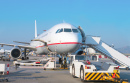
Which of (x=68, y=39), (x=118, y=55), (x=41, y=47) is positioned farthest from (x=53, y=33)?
(x=118, y=55)

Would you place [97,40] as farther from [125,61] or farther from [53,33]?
[53,33]

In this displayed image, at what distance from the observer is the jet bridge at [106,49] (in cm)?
1804

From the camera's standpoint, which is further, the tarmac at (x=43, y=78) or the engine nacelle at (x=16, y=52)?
the engine nacelle at (x=16, y=52)

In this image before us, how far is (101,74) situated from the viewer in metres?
9.68

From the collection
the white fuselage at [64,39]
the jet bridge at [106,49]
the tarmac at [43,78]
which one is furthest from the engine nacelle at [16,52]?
the tarmac at [43,78]

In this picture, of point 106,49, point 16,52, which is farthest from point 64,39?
point 16,52

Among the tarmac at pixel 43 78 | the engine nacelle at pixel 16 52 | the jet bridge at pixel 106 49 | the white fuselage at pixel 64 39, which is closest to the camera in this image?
the tarmac at pixel 43 78

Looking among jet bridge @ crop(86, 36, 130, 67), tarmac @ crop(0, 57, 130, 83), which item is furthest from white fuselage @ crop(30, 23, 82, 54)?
jet bridge @ crop(86, 36, 130, 67)

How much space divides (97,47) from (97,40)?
114cm

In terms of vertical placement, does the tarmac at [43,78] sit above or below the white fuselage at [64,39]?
below

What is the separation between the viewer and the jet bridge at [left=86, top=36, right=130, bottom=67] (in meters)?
18.0

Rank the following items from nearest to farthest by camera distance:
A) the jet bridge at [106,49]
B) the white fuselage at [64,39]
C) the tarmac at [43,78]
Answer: the tarmac at [43,78], the white fuselage at [64,39], the jet bridge at [106,49]

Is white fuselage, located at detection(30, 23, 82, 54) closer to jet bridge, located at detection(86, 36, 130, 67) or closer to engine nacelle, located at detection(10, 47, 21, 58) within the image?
jet bridge, located at detection(86, 36, 130, 67)

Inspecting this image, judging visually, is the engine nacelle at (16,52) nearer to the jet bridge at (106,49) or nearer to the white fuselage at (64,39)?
the white fuselage at (64,39)
